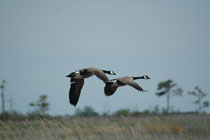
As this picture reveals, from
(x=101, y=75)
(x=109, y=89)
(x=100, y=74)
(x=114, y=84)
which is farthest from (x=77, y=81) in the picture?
(x=101, y=75)

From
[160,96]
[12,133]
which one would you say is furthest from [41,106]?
[12,133]

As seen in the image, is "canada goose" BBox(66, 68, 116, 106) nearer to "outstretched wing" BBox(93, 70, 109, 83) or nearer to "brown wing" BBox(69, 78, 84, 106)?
"brown wing" BBox(69, 78, 84, 106)

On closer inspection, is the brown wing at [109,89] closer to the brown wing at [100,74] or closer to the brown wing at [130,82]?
the brown wing at [130,82]

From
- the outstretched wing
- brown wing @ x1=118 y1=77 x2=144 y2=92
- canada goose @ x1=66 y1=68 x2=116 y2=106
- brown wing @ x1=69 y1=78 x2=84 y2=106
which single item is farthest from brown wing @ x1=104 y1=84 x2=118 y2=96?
brown wing @ x1=69 y1=78 x2=84 y2=106

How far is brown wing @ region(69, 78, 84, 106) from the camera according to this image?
11484 millimetres

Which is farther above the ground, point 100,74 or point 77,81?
point 100,74

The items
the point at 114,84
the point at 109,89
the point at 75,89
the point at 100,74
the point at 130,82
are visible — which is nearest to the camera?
the point at 100,74

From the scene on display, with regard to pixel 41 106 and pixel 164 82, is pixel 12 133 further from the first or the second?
pixel 164 82

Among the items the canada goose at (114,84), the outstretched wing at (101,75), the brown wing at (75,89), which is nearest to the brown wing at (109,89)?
the canada goose at (114,84)

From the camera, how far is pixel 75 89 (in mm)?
11562

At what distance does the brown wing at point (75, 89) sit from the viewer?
37.7 ft

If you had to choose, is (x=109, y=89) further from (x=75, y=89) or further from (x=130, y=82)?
(x=75, y=89)

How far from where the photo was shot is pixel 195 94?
43.2 m

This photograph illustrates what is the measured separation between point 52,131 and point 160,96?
120ft
